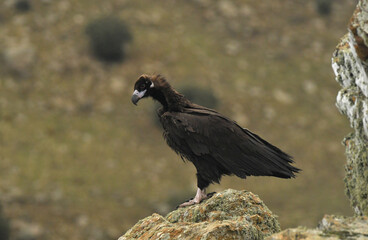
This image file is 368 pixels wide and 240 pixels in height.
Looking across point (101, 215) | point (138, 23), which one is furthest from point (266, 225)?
point (138, 23)

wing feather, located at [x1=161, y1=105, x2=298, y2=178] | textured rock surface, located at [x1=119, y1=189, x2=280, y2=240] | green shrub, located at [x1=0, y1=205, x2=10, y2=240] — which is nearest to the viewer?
textured rock surface, located at [x1=119, y1=189, x2=280, y2=240]

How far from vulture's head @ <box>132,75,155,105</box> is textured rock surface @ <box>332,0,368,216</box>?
3026 mm

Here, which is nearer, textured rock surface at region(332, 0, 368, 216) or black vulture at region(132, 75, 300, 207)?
textured rock surface at region(332, 0, 368, 216)

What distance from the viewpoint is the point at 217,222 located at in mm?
7031

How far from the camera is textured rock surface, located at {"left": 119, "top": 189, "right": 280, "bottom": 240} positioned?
6.78m

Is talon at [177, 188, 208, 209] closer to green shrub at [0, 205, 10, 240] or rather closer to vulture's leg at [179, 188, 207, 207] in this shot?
A: vulture's leg at [179, 188, 207, 207]

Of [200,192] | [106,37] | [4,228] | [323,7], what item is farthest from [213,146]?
[323,7]

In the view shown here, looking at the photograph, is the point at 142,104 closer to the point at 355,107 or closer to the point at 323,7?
the point at 323,7

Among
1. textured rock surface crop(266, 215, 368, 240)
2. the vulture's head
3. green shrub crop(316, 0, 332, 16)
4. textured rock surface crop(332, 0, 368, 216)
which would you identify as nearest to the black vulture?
the vulture's head

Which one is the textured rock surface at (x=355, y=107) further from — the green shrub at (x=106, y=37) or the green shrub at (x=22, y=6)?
the green shrub at (x=22, y=6)

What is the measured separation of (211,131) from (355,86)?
7.79ft

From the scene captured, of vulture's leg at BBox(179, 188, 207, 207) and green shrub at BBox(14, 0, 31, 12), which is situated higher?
green shrub at BBox(14, 0, 31, 12)

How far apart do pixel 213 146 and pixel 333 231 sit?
3798 millimetres

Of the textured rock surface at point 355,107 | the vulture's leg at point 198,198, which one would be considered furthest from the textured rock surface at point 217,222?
the textured rock surface at point 355,107
